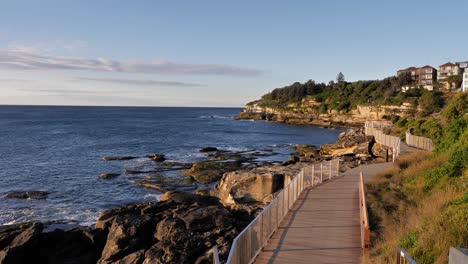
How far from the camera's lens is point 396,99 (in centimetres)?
9106

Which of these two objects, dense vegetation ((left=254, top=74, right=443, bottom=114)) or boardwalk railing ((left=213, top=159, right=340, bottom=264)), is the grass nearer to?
boardwalk railing ((left=213, top=159, right=340, bottom=264))

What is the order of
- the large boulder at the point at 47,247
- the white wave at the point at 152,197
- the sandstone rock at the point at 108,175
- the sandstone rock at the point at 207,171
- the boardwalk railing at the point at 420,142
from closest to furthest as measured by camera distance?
the large boulder at the point at 47,247 → the white wave at the point at 152,197 → the boardwalk railing at the point at 420,142 → the sandstone rock at the point at 207,171 → the sandstone rock at the point at 108,175

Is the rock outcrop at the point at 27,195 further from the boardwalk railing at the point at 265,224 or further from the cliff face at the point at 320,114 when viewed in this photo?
the cliff face at the point at 320,114

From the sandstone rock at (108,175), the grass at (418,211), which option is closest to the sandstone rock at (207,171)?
the sandstone rock at (108,175)

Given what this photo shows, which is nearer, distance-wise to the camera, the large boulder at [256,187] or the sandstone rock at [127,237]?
the sandstone rock at [127,237]

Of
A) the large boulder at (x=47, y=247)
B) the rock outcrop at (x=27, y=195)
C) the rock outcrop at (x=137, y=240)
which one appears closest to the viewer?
the rock outcrop at (x=137, y=240)

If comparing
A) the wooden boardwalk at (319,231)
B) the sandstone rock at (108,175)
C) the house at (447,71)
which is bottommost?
the sandstone rock at (108,175)

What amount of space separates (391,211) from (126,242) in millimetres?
10109

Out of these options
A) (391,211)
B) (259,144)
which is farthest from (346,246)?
(259,144)

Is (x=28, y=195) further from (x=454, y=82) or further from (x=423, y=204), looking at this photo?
(x=454, y=82)

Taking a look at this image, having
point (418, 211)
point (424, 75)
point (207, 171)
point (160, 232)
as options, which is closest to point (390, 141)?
point (207, 171)

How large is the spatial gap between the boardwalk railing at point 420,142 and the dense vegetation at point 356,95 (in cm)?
3548

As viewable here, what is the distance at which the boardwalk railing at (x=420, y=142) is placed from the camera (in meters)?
31.3

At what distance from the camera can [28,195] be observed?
93.7 ft
